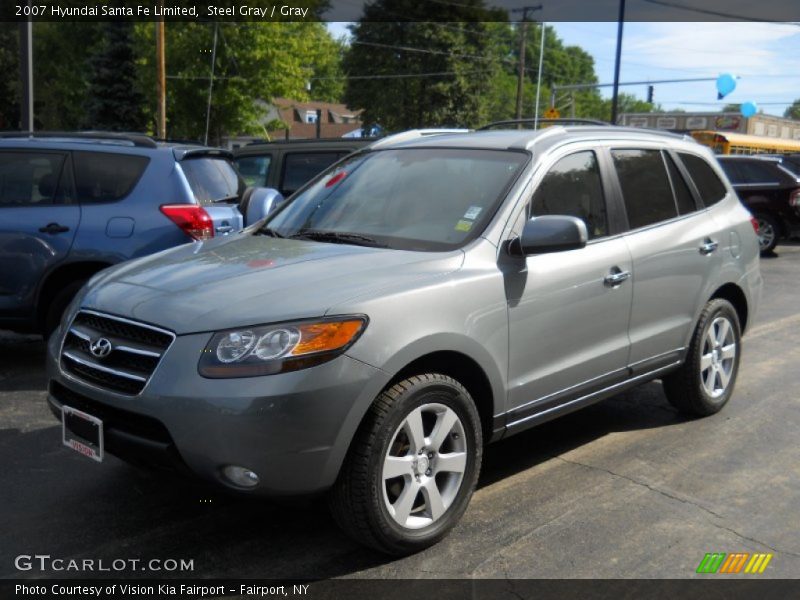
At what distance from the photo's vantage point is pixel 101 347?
3.48 m

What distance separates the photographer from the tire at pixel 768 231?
16.7 metres

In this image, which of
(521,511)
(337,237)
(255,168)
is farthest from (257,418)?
(255,168)

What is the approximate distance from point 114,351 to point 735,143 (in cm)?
3342

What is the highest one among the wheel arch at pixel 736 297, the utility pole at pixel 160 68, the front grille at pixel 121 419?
the utility pole at pixel 160 68

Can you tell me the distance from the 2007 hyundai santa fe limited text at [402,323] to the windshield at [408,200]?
0.5 inches

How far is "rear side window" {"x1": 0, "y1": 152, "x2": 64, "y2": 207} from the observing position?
6578 millimetres

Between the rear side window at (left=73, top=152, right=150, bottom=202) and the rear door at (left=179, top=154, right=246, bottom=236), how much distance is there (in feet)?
1.25

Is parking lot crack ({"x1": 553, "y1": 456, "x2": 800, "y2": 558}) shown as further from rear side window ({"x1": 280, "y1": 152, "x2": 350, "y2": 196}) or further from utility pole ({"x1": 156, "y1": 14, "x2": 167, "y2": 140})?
utility pole ({"x1": 156, "y1": 14, "x2": 167, "y2": 140})

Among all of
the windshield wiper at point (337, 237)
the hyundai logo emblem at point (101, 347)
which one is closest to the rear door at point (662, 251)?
the windshield wiper at point (337, 237)

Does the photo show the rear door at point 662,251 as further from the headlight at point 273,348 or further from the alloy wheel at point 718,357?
the headlight at point 273,348

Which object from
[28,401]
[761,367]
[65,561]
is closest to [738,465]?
[761,367]

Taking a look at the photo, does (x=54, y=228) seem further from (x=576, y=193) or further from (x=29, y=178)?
(x=576, y=193)

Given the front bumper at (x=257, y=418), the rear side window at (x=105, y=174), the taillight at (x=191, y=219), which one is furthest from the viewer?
the rear side window at (x=105, y=174)

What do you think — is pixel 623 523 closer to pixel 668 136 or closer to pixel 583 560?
pixel 583 560
